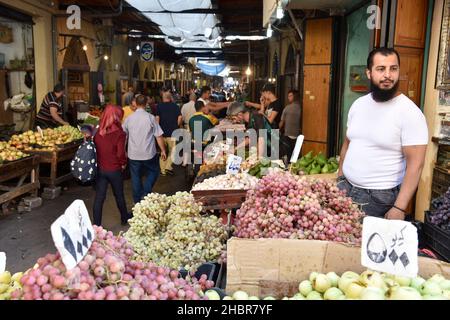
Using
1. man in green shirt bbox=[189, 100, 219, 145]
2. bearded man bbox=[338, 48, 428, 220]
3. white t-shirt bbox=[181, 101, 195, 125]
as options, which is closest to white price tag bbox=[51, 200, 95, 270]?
bearded man bbox=[338, 48, 428, 220]

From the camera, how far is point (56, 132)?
8258 mm

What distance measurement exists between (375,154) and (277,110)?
16.5ft

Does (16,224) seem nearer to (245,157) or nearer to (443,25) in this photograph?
(245,157)

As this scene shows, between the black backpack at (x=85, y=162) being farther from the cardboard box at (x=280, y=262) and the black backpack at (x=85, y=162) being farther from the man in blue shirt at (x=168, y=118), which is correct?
the cardboard box at (x=280, y=262)

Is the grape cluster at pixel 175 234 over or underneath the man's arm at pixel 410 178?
underneath

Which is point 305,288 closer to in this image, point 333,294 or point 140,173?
point 333,294

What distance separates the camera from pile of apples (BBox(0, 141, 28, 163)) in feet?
21.7

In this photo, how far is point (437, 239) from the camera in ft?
8.90

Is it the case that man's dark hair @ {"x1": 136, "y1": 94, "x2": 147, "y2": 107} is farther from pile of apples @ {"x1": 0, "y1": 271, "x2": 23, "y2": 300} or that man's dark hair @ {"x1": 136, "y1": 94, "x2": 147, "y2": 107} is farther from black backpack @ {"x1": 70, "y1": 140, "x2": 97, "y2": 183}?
pile of apples @ {"x1": 0, "y1": 271, "x2": 23, "y2": 300}

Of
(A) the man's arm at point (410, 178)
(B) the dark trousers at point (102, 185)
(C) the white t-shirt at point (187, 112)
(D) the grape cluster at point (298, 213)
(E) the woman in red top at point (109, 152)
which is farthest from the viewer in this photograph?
(C) the white t-shirt at point (187, 112)

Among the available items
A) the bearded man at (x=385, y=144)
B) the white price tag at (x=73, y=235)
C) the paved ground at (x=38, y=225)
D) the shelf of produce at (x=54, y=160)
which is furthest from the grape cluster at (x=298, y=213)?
the shelf of produce at (x=54, y=160)

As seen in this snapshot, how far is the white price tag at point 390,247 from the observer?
167 cm

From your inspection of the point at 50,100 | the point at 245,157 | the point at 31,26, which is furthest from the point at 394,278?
the point at 31,26

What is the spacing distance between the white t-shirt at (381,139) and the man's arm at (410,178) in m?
0.05
